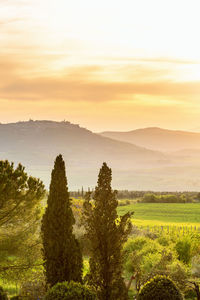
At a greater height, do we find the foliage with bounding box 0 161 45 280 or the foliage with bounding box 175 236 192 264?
the foliage with bounding box 0 161 45 280

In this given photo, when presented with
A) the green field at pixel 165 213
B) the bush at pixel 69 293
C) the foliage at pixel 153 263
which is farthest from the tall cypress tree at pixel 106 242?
the green field at pixel 165 213

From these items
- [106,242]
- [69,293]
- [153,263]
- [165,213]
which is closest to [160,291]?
[106,242]

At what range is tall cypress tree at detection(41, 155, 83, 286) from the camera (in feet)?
50.4

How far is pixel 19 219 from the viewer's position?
1745 cm

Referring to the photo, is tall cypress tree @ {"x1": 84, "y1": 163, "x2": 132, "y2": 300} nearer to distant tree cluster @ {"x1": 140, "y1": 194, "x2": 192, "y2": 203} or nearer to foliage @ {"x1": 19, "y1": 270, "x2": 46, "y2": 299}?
foliage @ {"x1": 19, "y1": 270, "x2": 46, "y2": 299}

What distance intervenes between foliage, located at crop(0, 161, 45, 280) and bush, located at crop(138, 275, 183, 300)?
5.30 m

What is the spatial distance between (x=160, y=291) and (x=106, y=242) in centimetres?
229

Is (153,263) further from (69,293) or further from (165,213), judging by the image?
(165,213)

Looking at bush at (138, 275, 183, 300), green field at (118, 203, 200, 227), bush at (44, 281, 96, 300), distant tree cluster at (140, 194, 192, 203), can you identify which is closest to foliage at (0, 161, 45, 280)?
bush at (44, 281, 96, 300)

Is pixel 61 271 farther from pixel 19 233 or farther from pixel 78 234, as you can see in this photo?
pixel 78 234

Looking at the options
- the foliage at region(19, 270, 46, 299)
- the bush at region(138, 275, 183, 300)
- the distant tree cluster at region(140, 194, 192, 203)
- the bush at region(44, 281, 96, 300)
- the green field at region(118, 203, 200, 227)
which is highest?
the distant tree cluster at region(140, 194, 192, 203)

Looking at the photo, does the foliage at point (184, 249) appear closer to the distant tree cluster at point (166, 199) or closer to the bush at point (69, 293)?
the bush at point (69, 293)

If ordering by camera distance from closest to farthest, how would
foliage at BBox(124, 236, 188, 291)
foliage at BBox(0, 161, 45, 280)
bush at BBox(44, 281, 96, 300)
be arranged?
1. bush at BBox(44, 281, 96, 300)
2. foliage at BBox(0, 161, 45, 280)
3. foliage at BBox(124, 236, 188, 291)

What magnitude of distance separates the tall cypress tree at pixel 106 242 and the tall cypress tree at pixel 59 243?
2.85 ft
